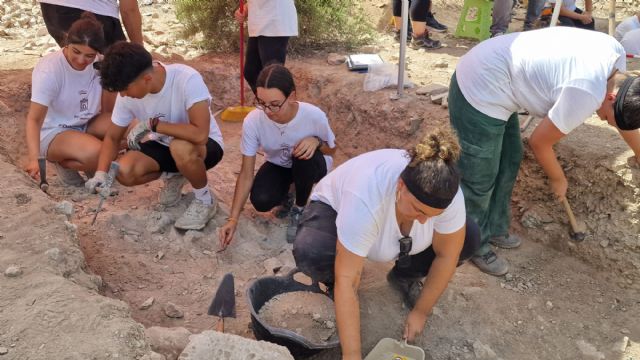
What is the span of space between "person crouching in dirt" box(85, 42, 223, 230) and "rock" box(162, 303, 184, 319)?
664 millimetres

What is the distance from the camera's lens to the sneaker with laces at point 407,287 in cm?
248

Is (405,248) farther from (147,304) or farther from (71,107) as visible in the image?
(71,107)

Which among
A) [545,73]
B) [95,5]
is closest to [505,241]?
[545,73]

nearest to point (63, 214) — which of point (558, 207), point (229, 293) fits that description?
point (229, 293)

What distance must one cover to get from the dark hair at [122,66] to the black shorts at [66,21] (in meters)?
0.83

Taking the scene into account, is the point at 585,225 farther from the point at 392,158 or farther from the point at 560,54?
the point at 392,158

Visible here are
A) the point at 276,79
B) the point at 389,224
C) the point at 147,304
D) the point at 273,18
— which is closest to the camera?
the point at 389,224

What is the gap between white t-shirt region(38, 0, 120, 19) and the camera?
10.7 ft

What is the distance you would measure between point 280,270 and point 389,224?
1045mm

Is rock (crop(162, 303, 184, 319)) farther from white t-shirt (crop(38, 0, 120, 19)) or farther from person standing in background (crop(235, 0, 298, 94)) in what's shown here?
white t-shirt (crop(38, 0, 120, 19))

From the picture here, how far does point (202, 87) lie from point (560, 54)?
177cm

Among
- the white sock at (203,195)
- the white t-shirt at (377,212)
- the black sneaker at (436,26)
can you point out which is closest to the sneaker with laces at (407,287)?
the white t-shirt at (377,212)

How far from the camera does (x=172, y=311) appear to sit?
241cm

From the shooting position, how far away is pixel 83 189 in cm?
330
